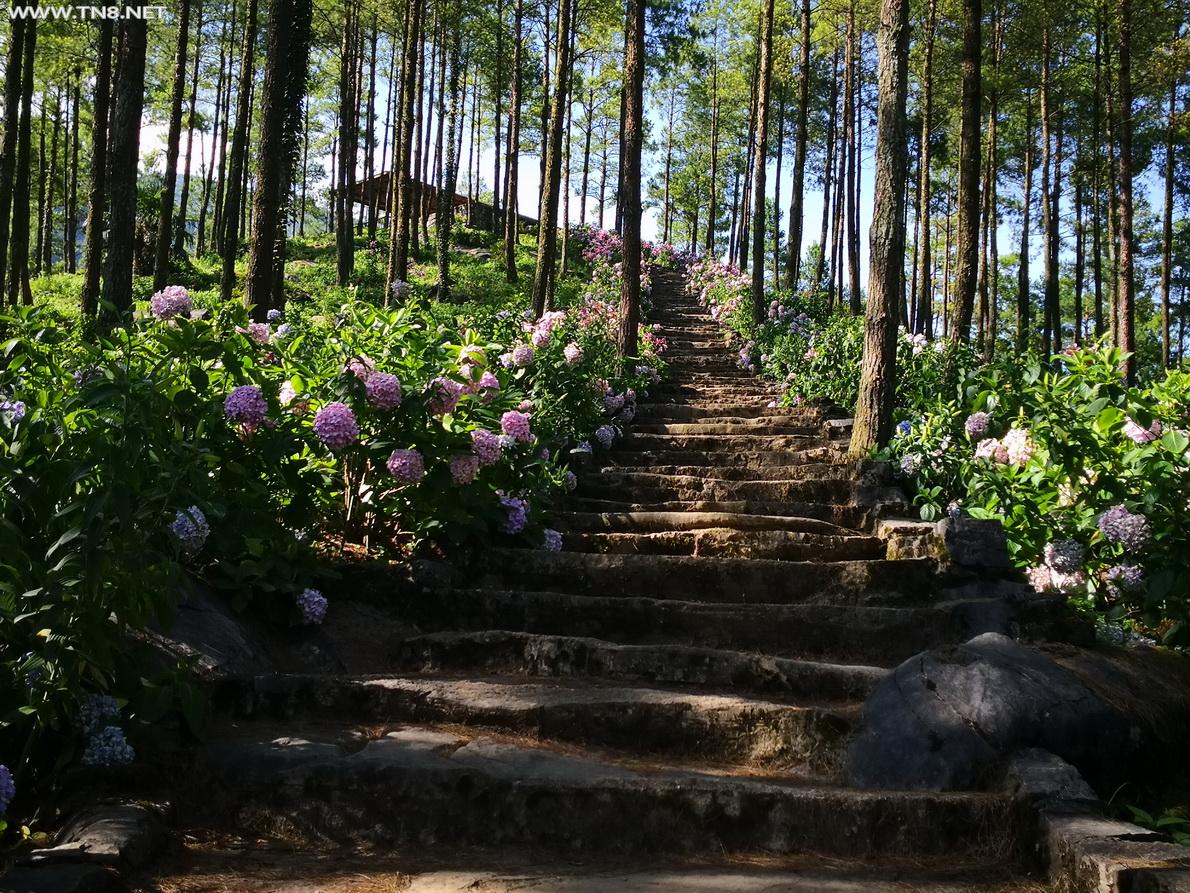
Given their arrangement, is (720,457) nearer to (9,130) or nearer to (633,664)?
(633,664)

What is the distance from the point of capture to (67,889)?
211 cm

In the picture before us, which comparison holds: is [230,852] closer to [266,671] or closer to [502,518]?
[266,671]

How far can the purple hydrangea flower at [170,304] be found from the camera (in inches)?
156

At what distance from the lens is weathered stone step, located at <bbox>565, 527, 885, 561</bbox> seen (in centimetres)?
557

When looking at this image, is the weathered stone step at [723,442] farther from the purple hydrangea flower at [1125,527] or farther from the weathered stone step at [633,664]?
the weathered stone step at [633,664]

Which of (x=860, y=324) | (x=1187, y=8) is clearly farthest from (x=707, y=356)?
(x=1187, y=8)

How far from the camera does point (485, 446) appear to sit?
4.69 meters

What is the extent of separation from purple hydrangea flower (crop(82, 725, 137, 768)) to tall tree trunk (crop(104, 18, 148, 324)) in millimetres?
8083

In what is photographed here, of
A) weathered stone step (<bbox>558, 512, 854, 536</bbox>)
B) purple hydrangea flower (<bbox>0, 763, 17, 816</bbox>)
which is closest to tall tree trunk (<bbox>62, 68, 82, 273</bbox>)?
weathered stone step (<bbox>558, 512, 854, 536</bbox>)

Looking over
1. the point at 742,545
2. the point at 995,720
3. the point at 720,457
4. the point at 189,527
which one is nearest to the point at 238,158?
the point at 720,457

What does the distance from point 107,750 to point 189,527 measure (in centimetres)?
73

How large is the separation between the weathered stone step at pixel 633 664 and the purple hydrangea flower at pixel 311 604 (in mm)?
406

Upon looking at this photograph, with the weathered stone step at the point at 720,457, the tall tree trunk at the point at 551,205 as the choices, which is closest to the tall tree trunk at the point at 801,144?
the tall tree trunk at the point at 551,205

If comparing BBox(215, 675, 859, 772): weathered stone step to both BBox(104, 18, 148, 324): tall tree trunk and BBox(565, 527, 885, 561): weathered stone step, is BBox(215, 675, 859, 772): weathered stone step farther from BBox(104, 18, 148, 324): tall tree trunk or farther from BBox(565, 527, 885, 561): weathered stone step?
BBox(104, 18, 148, 324): tall tree trunk
